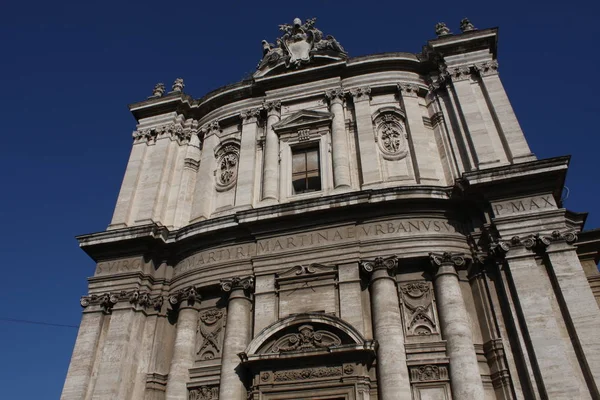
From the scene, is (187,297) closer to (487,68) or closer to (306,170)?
(306,170)

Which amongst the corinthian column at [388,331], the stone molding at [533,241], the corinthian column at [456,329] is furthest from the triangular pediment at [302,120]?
the stone molding at [533,241]

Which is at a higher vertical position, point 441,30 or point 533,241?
point 441,30

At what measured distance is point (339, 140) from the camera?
696 inches

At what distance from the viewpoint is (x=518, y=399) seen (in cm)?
1180

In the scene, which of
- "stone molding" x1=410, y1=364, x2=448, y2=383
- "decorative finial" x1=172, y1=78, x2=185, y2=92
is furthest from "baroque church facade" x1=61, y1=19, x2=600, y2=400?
"decorative finial" x1=172, y1=78, x2=185, y2=92

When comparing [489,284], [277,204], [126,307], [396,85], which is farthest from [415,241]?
[126,307]

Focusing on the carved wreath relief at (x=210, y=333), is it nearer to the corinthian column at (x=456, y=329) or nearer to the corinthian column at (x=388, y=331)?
the corinthian column at (x=388, y=331)

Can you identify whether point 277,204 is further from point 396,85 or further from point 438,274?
point 396,85

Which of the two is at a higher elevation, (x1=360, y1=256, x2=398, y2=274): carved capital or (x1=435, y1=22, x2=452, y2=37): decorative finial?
(x1=435, y1=22, x2=452, y2=37): decorative finial

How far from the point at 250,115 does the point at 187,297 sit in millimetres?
7746

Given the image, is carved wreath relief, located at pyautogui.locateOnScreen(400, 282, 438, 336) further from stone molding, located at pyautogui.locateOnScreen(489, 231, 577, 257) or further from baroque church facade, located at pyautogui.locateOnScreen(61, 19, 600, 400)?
stone molding, located at pyautogui.locateOnScreen(489, 231, 577, 257)

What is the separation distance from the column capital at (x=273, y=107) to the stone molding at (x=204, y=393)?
10.2 meters

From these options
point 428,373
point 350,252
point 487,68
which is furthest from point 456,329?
point 487,68

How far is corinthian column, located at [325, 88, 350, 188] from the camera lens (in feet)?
55.3
